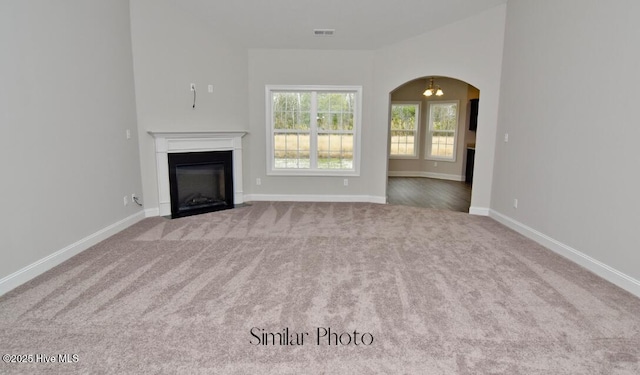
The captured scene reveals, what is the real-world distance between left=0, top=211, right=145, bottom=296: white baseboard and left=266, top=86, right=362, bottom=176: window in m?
2.77

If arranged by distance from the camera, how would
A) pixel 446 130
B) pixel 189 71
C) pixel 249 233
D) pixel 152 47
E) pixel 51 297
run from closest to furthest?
pixel 51 297
pixel 249 233
pixel 152 47
pixel 189 71
pixel 446 130

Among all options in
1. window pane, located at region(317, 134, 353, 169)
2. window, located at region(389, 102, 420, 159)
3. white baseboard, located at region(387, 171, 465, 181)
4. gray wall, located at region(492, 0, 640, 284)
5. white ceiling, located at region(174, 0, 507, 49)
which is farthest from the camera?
window, located at region(389, 102, 420, 159)

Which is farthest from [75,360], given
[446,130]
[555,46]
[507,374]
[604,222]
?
[446,130]

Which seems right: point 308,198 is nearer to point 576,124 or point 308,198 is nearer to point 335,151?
point 335,151

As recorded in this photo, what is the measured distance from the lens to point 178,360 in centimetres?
196

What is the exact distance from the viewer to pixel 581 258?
11.2 ft

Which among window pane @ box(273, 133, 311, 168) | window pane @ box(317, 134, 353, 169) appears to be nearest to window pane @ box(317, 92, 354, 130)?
window pane @ box(317, 134, 353, 169)

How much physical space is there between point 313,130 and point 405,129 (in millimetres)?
4423

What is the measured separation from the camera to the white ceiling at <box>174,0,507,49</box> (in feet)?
14.9

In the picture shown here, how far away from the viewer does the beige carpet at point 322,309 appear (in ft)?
6.47

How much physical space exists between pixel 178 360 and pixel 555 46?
4.60 meters

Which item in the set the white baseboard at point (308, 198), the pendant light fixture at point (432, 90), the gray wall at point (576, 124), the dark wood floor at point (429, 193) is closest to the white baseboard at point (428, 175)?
the dark wood floor at point (429, 193)

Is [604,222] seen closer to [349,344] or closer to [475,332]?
[475,332]

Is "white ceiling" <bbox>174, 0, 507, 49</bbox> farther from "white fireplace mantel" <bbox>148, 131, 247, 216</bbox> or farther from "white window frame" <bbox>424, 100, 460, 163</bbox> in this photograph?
"white window frame" <bbox>424, 100, 460, 163</bbox>
